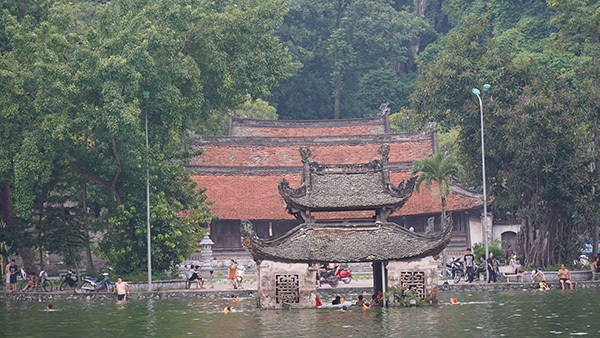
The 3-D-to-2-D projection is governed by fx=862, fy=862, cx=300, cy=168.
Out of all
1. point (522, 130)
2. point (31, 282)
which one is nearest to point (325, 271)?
point (522, 130)

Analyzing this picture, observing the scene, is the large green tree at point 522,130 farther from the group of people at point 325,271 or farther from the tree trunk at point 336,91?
the tree trunk at point 336,91

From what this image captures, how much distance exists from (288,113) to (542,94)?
169 ft

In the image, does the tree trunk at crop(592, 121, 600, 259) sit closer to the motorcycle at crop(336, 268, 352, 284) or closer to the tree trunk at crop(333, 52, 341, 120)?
the motorcycle at crop(336, 268, 352, 284)

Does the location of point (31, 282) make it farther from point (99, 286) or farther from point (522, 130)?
point (522, 130)

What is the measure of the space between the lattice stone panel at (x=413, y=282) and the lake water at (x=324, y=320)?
0.83 metres

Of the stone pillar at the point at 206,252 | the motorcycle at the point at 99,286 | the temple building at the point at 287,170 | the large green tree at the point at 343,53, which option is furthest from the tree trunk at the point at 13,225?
the large green tree at the point at 343,53

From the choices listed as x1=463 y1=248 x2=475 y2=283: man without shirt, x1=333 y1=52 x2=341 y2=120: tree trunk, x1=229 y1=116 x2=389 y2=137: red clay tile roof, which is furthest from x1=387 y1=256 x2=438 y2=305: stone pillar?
x1=333 y1=52 x2=341 y2=120: tree trunk

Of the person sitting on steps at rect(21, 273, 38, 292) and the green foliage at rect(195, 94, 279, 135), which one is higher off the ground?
the green foliage at rect(195, 94, 279, 135)

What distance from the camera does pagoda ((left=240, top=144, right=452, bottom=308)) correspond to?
34.2m

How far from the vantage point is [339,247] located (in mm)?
34750

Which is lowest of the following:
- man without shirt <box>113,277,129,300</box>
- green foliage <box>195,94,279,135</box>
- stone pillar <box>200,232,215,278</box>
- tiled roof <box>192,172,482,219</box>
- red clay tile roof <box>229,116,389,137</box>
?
man without shirt <box>113,277,129,300</box>

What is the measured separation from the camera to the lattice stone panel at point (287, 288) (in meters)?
34.4

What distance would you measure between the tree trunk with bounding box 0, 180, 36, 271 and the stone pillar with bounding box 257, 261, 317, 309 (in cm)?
1848

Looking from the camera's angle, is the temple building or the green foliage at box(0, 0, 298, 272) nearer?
the green foliage at box(0, 0, 298, 272)
